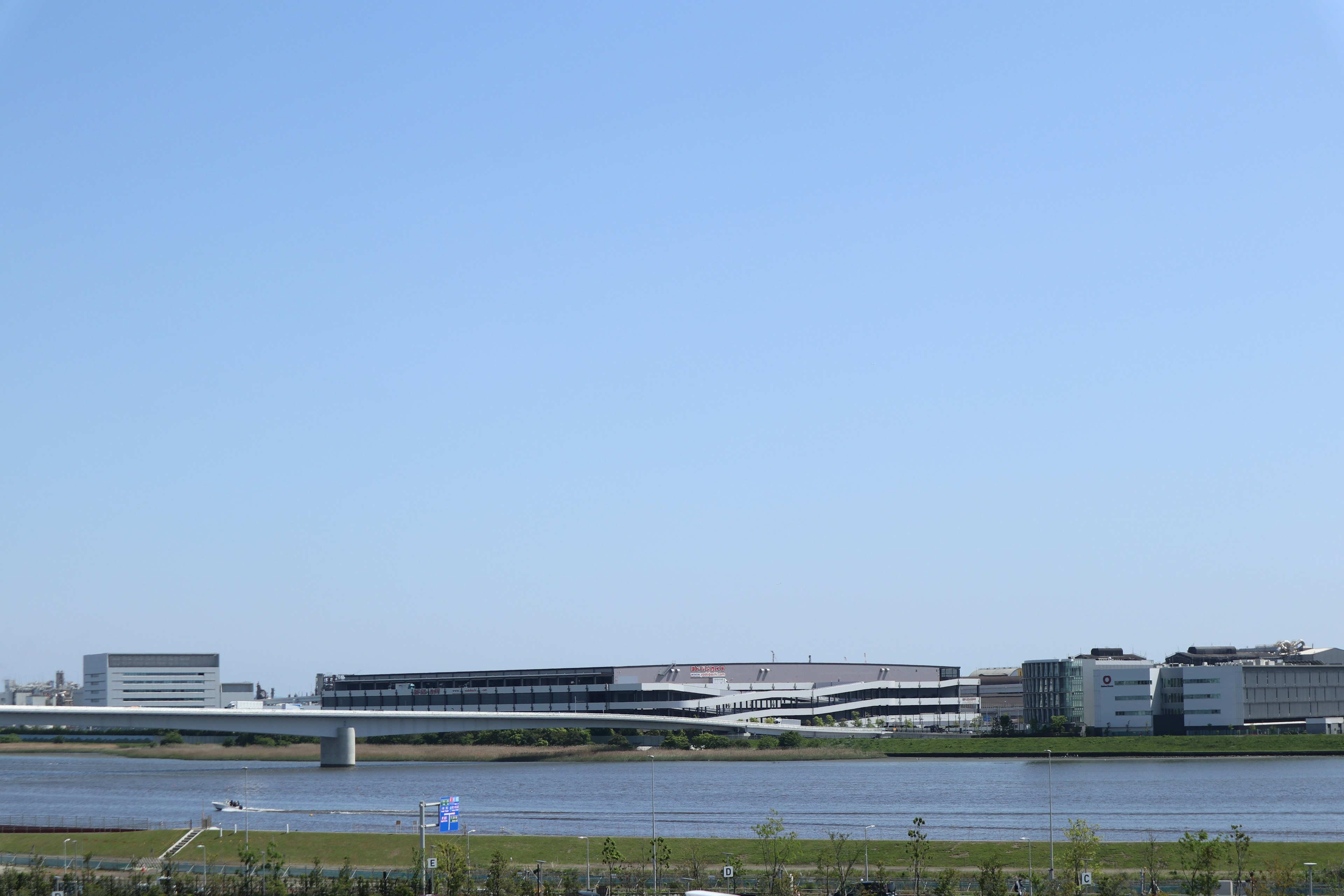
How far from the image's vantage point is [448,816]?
163ft

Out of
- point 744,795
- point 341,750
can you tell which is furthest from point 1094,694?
point 341,750

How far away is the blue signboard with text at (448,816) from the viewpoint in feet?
161

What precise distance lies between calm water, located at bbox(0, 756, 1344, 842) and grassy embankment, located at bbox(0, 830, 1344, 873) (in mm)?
5920

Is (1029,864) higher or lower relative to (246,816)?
higher

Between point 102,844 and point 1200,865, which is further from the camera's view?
point 102,844

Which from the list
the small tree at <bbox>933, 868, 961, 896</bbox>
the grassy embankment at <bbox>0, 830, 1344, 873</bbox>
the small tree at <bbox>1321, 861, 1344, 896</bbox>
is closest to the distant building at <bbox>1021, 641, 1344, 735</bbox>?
the grassy embankment at <bbox>0, 830, 1344, 873</bbox>

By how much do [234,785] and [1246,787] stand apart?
77266 mm

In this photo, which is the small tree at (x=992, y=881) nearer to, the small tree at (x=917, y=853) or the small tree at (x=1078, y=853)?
the small tree at (x=1078, y=853)

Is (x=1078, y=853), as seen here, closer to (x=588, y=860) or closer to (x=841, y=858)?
(x=841, y=858)

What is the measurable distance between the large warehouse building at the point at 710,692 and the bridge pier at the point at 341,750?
141ft

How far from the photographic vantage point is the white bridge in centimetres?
11969

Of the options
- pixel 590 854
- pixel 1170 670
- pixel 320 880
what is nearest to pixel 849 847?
pixel 590 854

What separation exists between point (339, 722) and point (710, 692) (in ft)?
174

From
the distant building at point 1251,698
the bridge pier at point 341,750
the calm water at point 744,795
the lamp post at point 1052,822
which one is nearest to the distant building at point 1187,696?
the distant building at point 1251,698
